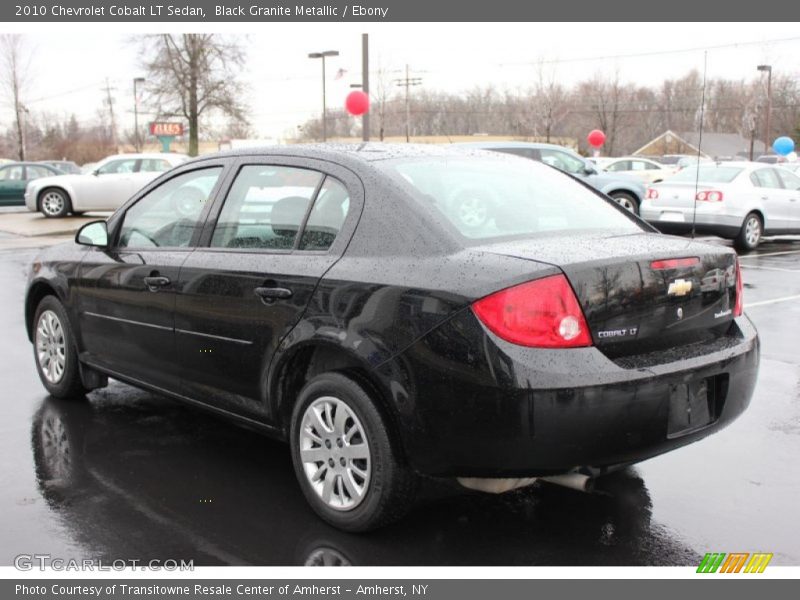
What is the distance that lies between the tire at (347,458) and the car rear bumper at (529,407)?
5.2 inches

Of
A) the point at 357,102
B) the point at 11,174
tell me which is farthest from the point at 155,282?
the point at 11,174

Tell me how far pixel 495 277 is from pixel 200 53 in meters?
38.2

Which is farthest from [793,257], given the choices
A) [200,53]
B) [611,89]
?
[611,89]

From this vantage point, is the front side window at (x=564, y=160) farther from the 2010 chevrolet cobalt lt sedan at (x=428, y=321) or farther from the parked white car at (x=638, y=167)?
the parked white car at (x=638, y=167)

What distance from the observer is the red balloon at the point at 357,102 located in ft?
64.2

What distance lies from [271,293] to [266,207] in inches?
21.5

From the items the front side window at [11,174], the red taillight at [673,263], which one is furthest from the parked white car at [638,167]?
the red taillight at [673,263]

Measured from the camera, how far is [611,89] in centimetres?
8144

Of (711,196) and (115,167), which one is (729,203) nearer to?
(711,196)

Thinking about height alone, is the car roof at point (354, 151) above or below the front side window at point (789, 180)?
above

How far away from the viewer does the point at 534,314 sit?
3.17 m

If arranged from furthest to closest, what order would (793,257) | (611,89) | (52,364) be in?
(611,89) → (793,257) → (52,364)

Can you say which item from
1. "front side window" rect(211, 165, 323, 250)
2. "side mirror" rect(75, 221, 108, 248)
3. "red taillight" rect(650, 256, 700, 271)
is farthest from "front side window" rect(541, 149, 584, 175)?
"red taillight" rect(650, 256, 700, 271)
